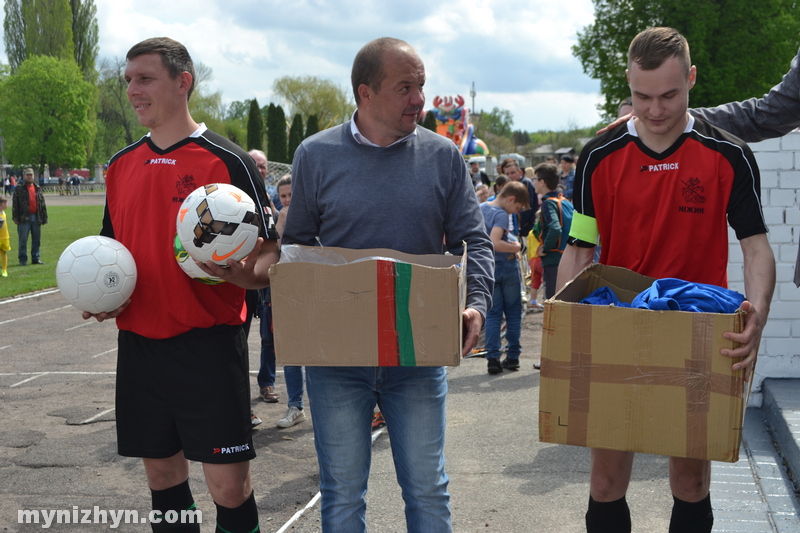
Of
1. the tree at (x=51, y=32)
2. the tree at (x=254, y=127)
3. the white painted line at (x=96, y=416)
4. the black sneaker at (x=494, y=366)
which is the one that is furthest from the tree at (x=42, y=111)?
the black sneaker at (x=494, y=366)

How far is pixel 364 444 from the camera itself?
310 centimetres

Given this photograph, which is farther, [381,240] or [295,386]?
[295,386]

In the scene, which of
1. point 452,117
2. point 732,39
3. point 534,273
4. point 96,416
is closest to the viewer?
point 96,416

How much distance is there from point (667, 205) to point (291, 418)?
4.19 metres

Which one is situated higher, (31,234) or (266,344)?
(31,234)

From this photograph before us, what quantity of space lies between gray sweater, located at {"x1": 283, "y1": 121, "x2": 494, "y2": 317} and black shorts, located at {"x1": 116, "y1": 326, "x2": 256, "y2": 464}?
2.06 ft

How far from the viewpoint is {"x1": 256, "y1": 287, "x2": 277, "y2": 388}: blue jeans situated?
6.73 metres

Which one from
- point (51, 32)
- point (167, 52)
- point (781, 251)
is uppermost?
point (51, 32)

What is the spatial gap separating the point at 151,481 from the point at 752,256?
2.63 metres

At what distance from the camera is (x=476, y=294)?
3.12 metres

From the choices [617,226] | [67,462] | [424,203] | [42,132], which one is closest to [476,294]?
[424,203]

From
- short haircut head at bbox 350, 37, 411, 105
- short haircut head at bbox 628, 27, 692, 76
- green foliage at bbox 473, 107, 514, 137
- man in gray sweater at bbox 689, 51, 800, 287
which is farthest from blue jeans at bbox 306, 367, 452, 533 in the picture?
green foliage at bbox 473, 107, 514, 137

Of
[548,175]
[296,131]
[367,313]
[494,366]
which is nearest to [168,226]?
[367,313]

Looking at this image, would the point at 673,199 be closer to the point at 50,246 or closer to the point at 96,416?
the point at 96,416
